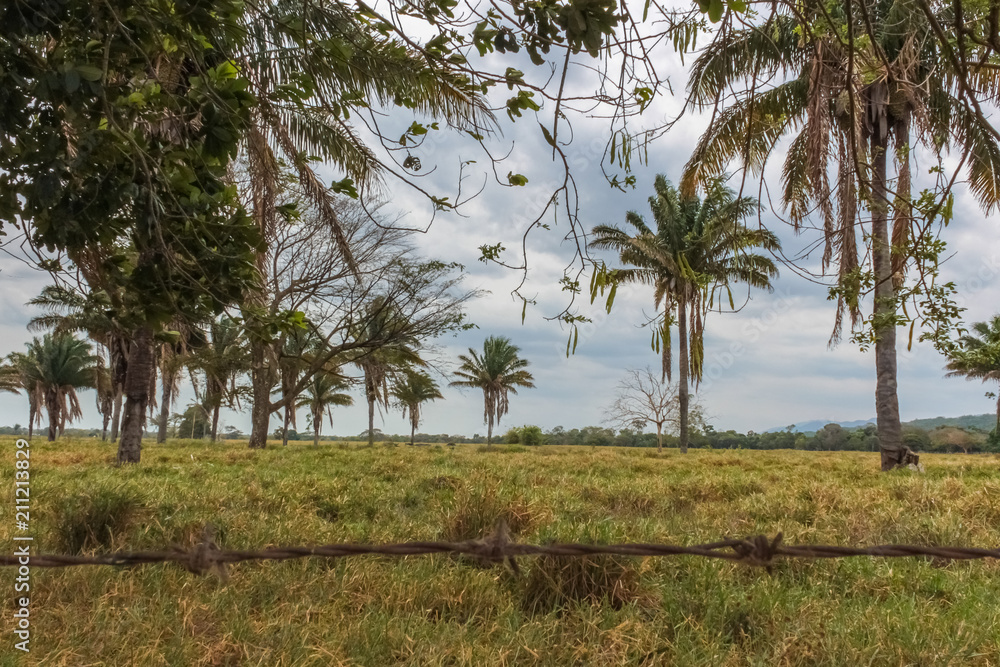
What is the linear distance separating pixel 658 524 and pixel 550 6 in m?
3.57

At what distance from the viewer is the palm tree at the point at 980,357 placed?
5.83m

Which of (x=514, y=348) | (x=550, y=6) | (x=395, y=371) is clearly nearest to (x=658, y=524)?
(x=550, y=6)

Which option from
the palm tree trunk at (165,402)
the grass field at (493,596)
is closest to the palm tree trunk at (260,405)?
the palm tree trunk at (165,402)

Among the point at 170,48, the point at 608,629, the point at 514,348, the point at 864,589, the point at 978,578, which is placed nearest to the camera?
the point at 608,629

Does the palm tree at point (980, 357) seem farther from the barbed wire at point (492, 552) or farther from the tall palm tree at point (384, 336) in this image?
the tall palm tree at point (384, 336)

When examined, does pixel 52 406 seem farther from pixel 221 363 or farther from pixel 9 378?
pixel 221 363

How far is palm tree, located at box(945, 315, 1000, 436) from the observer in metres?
5.83

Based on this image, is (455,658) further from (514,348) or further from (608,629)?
(514,348)

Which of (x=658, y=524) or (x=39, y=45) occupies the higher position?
(x=39, y=45)

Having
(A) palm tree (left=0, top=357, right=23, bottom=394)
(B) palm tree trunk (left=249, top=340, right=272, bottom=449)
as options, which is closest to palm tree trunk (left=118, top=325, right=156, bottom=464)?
(B) palm tree trunk (left=249, top=340, right=272, bottom=449)

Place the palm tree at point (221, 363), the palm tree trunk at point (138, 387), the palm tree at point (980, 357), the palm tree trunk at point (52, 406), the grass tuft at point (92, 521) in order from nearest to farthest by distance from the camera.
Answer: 1. the grass tuft at point (92, 521)
2. the palm tree at point (980, 357)
3. the palm tree trunk at point (138, 387)
4. the palm tree at point (221, 363)
5. the palm tree trunk at point (52, 406)

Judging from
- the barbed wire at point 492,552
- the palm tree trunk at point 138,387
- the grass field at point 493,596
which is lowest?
the grass field at point 493,596

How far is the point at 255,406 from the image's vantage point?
18141 mm

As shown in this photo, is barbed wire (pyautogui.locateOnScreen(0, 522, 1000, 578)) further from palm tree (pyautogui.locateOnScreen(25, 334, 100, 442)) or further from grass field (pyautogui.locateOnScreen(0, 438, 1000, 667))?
palm tree (pyautogui.locateOnScreen(25, 334, 100, 442))
